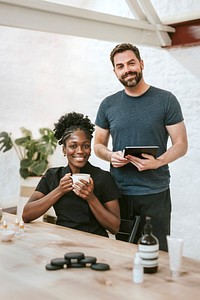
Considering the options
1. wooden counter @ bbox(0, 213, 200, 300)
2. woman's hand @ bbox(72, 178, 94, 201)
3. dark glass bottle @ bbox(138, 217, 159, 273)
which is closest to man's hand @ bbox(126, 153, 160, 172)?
woman's hand @ bbox(72, 178, 94, 201)

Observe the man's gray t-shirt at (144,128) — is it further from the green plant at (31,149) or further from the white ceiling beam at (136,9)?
the green plant at (31,149)

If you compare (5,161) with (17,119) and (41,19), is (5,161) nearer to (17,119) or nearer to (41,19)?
(17,119)

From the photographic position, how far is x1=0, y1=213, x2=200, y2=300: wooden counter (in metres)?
1.60

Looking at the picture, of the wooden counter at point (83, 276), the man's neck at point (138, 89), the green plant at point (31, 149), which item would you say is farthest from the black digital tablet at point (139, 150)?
the green plant at point (31, 149)

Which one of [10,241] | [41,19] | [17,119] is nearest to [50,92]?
[17,119]

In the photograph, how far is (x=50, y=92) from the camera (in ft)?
18.2

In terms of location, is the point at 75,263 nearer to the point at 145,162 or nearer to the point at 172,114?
the point at 145,162

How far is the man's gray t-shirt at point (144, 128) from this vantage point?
2.88 meters

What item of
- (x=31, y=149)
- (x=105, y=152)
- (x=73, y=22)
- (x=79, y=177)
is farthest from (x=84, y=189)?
(x=31, y=149)

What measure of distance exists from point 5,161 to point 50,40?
1.50 meters

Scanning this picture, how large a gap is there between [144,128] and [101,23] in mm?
1094

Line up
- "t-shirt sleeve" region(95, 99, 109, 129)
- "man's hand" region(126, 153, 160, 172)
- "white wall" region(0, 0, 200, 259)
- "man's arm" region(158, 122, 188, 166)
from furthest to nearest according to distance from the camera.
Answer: "white wall" region(0, 0, 200, 259)
"t-shirt sleeve" region(95, 99, 109, 129)
"man's arm" region(158, 122, 188, 166)
"man's hand" region(126, 153, 160, 172)

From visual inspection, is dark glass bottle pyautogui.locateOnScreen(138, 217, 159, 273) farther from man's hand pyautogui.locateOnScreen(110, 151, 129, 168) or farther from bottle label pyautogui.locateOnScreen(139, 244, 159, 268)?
man's hand pyautogui.locateOnScreen(110, 151, 129, 168)

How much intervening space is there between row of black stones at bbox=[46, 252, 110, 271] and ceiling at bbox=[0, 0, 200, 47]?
1.63 meters
